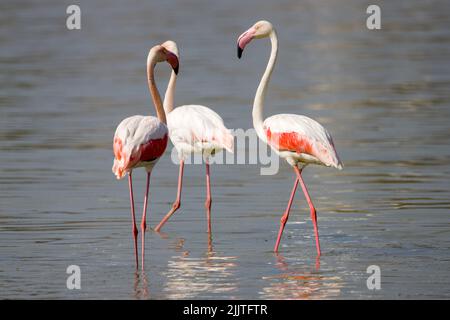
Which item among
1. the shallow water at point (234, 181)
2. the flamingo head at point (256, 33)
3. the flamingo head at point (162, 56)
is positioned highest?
the flamingo head at point (256, 33)

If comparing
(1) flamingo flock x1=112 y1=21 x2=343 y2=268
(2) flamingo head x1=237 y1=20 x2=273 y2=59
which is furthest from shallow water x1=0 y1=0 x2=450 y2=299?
(2) flamingo head x1=237 y1=20 x2=273 y2=59

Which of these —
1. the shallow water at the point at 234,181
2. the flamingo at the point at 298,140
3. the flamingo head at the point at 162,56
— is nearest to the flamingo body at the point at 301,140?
the flamingo at the point at 298,140

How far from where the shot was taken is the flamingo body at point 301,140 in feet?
32.4

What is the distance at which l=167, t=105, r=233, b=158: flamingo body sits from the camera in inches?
425

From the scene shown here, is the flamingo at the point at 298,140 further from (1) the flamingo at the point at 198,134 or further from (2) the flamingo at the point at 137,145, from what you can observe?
(2) the flamingo at the point at 137,145

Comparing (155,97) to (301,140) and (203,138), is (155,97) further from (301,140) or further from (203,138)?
(301,140)

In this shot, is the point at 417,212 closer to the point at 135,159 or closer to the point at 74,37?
the point at 135,159

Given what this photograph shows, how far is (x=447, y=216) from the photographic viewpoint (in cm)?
1088

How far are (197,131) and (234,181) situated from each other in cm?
210

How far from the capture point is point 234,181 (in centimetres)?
1301

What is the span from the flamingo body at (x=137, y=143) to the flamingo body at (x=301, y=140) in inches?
38.9

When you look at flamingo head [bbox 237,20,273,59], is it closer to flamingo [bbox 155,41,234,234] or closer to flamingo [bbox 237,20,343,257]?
flamingo [bbox 237,20,343,257]

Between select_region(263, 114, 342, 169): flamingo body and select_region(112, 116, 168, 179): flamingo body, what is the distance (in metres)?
0.99

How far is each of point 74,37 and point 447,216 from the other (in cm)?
2005
